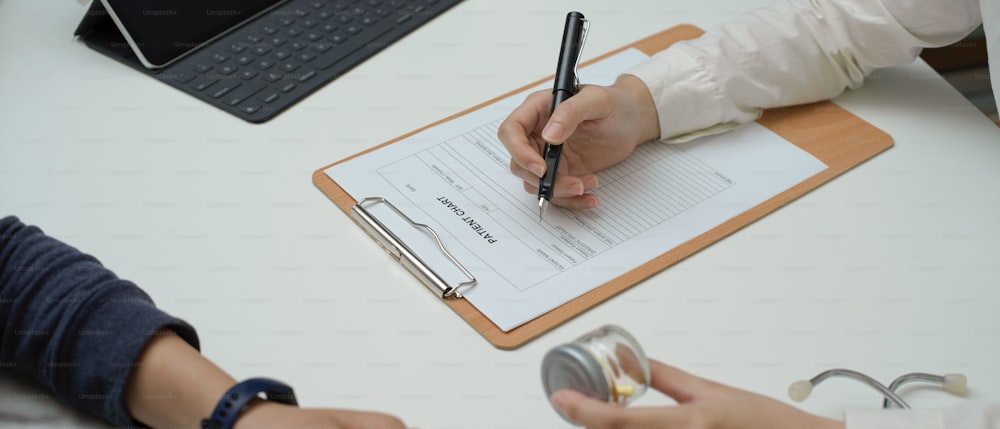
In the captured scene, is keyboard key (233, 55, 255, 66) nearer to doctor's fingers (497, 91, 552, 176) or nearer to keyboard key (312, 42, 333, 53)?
keyboard key (312, 42, 333, 53)

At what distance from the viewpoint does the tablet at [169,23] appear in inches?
41.2

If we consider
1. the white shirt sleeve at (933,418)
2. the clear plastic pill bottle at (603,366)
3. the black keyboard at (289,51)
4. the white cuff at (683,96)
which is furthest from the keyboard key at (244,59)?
the white shirt sleeve at (933,418)

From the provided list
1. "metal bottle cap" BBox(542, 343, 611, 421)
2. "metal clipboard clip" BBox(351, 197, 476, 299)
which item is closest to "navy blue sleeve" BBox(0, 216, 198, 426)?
"metal clipboard clip" BBox(351, 197, 476, 299)

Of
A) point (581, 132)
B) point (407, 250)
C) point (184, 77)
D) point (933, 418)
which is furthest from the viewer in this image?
point (184, 77)

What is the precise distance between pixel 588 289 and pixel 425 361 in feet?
0.54

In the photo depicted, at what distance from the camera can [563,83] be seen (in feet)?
3.04

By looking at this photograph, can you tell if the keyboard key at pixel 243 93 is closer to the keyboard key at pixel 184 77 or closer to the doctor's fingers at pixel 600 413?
the keyboard key at pixel 184 77

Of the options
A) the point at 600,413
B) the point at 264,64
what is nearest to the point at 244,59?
the point at 264,64

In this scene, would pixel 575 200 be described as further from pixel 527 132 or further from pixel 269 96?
pixel 269 96

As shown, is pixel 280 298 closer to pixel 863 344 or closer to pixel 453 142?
pixel 453 142

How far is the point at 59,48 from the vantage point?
1.10 metres

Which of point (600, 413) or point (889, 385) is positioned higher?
point (600, 413)

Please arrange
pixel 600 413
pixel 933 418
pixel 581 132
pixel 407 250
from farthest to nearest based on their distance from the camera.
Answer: pixel 581 132, pixel 407 250, pixel 933 418, pixel 600 413

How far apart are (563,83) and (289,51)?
381 millimetres
